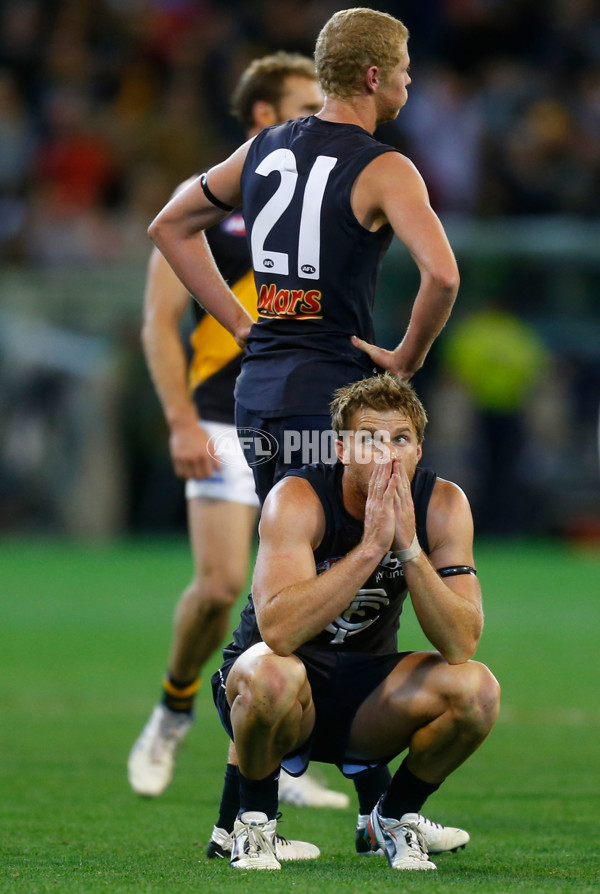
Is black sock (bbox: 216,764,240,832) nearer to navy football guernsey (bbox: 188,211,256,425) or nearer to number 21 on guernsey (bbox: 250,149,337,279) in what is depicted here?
number 21 on guernsey (bbox: 250,149,337,279)

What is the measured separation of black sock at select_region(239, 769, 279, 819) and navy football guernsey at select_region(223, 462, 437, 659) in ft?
1.21

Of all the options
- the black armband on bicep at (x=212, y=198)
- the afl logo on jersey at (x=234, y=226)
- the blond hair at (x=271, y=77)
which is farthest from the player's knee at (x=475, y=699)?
the blond hair at (x=271, y=77)

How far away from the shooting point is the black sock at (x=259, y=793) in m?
3.88

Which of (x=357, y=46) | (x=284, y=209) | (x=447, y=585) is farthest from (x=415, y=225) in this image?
(x=447, y=585)

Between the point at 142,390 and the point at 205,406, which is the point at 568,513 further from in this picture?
the point at 205,406

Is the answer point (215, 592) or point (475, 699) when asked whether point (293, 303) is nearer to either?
point (475, 699)

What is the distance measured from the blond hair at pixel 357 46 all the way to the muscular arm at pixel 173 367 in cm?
153

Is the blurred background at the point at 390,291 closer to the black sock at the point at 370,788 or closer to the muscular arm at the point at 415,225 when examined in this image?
the black sock at the point at 370,788

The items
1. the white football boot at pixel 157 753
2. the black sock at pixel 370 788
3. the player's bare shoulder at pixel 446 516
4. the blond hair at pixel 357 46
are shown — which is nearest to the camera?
the player's bare shoulder at pixel 446 516

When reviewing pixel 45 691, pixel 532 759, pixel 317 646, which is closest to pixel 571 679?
pixel 532 759

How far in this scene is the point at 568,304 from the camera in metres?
15.3

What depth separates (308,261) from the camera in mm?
4086

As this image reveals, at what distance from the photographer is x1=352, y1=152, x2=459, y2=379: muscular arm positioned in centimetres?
392

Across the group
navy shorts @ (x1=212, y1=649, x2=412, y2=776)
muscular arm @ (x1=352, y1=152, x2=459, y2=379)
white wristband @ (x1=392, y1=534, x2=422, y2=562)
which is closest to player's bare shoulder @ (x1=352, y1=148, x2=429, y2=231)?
muscular arm @ (x1=352, y1=152, x2=459, y2=379)
